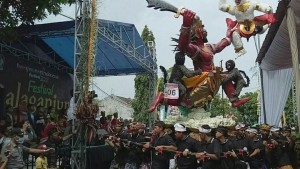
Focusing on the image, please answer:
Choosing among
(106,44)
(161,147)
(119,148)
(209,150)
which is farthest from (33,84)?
(209,150)

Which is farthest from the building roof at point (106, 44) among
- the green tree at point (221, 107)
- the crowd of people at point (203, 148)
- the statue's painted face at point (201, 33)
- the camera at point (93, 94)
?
the crowd of people at point (203, 148)

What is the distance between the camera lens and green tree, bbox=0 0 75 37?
478 inches

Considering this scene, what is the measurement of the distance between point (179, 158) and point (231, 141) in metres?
1.03

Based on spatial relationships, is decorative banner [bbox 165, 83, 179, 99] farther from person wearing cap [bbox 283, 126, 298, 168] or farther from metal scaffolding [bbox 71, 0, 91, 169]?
person wearing cap [bbox 283, 126, 298, 168]

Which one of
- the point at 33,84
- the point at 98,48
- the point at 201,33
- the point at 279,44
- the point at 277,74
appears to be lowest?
the point at 33,84

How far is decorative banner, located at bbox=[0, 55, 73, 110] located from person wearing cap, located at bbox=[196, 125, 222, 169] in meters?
8.87

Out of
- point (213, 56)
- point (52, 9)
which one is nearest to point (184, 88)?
point (213, 56)

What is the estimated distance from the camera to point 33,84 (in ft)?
53.3

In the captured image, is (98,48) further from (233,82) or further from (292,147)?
(292,147)

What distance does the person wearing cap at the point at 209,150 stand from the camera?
23.5 feet

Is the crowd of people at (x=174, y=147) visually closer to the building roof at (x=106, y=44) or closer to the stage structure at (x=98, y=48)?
the stage structure at (x=98, y=48)

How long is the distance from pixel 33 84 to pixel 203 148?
10121 mm

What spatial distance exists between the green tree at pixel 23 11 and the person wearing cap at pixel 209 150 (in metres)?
6.82

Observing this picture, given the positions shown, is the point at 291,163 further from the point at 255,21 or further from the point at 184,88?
the point at 255,21
